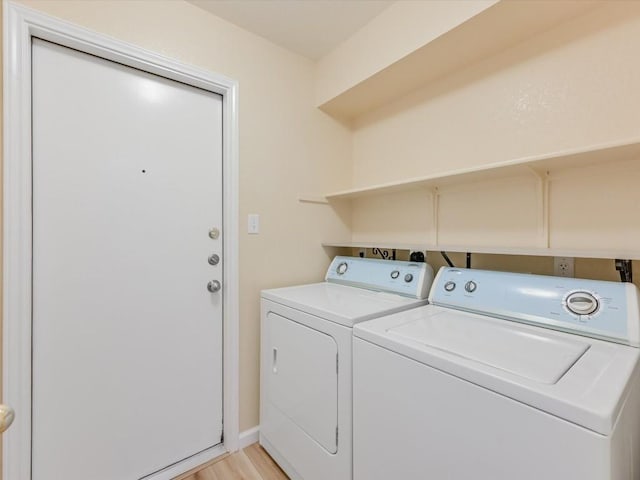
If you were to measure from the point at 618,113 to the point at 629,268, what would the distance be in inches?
23.9

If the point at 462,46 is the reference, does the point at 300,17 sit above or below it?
above

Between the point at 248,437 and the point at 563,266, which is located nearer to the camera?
the point at 563,266

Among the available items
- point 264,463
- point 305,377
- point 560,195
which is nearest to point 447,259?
point 560,195

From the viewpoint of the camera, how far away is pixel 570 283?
1.07 meters

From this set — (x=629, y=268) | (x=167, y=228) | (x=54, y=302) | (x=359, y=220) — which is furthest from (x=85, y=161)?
(x=629, y=268)

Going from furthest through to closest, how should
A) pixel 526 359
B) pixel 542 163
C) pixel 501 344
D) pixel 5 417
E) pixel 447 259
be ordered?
1. pixel 447 259
2. pixel 542 163
3. pixel 501 344
4. pixel 526 359
5. pixel 5 417

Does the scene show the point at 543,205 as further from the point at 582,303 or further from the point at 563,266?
the point at 582,303

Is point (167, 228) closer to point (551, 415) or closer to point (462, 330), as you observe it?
point (462, 330)

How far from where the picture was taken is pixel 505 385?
698 mm

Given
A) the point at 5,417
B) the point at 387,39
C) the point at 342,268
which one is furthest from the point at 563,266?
the point at 5,417

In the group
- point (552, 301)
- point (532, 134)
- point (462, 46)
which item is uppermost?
point (462, 46)

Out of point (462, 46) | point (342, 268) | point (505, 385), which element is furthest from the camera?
point (342, 268)

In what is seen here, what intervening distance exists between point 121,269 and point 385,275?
1.33 m

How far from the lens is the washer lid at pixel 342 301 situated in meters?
1.20
